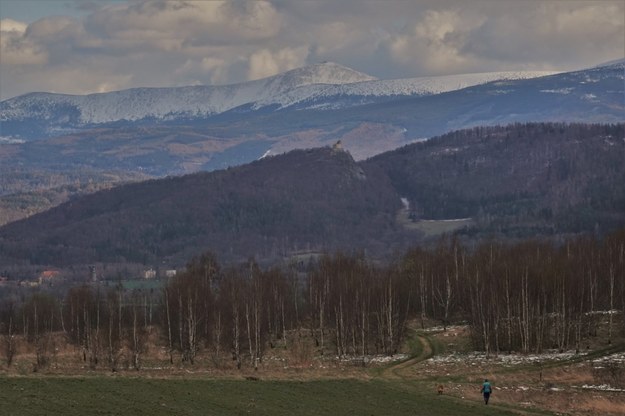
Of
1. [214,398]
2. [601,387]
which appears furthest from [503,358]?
[214,398]

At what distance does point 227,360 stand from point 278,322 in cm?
2953

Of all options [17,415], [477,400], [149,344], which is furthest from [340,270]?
[17,415]

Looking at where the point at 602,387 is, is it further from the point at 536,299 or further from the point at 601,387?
the point at 536,299

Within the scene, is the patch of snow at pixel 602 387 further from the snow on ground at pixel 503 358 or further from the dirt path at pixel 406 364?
the dirt path at pixel 406 364

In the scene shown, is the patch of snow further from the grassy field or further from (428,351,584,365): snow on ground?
(428,351,584,365): snow on ground

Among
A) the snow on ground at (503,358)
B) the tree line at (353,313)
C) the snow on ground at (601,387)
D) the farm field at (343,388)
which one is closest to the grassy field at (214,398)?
the farm field at (343,388)

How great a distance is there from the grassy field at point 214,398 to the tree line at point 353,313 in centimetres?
2658

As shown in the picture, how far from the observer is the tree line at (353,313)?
106250mm

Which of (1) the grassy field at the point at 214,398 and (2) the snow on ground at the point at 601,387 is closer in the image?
(1) the grassy field at the point at 214,398

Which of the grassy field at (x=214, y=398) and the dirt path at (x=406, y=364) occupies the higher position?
the grassy field at (x=214, y=398)

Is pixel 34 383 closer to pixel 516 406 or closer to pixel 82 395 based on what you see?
pixel 82 395

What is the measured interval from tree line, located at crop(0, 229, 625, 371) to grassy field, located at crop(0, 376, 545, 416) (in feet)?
87.2

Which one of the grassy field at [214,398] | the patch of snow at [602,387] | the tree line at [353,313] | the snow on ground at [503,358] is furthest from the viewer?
the tree line at [353,313]

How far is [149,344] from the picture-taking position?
427 ft
